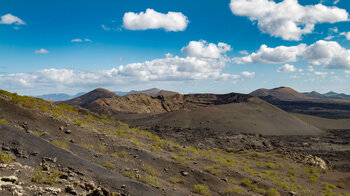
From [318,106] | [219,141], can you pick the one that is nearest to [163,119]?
[219,141]

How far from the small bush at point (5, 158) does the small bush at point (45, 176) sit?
928 millimetres

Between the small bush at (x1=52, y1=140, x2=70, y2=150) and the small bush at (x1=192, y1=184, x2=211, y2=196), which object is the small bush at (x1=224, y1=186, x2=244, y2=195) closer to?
the small bush at (x1=192, y1=184, x2=211, y2=196)

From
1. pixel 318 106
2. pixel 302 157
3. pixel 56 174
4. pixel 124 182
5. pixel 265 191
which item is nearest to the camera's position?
pixel 56 174

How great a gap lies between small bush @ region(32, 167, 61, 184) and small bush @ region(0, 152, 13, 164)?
93cm

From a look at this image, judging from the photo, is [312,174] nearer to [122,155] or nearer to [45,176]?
[122,155]

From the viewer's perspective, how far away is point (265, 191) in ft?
42.2

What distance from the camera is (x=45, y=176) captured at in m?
7.64

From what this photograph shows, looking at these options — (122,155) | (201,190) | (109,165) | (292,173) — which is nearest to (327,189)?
(292,173)

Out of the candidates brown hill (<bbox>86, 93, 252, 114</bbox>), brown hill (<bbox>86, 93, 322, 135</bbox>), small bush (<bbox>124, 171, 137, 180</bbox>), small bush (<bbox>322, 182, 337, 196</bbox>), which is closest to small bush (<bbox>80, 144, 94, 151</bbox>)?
small bush (<bbox>124, 171, 137, 180</bbox>)

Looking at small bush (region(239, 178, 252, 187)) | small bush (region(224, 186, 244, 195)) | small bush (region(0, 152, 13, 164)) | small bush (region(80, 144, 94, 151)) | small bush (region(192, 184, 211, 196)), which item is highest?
small bush (region(0, 152, 13, 164))

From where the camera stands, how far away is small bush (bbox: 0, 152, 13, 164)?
303 inches

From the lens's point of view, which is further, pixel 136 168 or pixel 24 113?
pixel 24 113

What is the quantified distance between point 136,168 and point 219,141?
27.6m

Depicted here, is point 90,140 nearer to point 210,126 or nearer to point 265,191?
point 265,191
